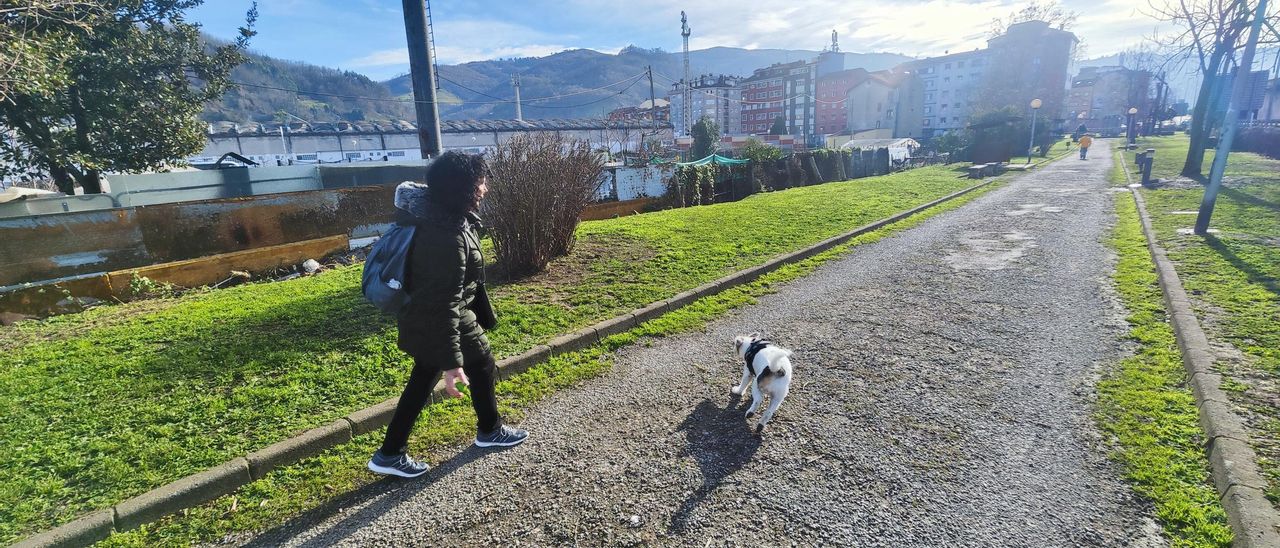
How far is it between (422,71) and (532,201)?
13.0ft

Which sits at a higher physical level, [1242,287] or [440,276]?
[440,276]

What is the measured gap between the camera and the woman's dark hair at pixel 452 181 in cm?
262

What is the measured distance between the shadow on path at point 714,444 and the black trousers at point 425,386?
4.21 ft

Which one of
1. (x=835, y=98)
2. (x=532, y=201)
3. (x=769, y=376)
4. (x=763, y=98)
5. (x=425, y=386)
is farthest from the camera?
(x=763, y=98)

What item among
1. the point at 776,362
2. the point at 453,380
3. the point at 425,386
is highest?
the point at 453,380

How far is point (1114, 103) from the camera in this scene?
8850cm

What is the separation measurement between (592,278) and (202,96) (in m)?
10.9

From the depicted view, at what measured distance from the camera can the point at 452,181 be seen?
2.62 m

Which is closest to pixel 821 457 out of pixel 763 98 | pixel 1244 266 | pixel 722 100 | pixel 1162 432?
pixel 1162 432

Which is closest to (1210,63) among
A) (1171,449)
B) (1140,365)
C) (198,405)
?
(1140,365)

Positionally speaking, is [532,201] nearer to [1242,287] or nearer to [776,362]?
[776,362]

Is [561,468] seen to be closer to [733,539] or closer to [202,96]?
[733,539]

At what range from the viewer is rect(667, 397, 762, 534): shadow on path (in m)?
2.71

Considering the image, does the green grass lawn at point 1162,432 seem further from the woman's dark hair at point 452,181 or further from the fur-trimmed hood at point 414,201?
the fur-trimmed hood at point 414,201
